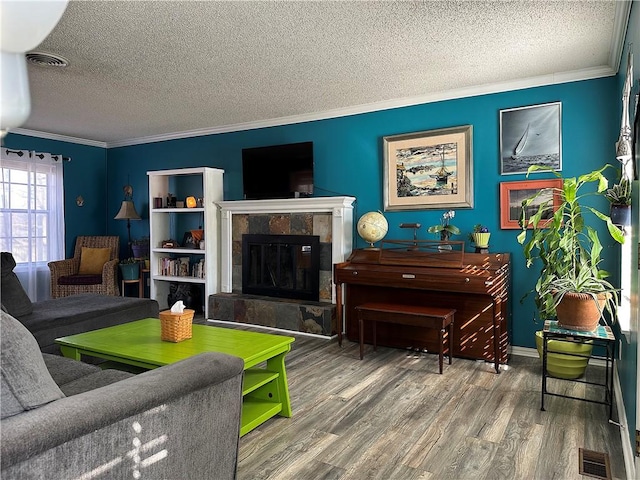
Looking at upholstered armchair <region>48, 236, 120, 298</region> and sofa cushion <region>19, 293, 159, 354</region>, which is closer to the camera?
sofa cushion <region>19, 293, 159, 354</region>

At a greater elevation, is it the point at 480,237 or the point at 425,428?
the point at 480,237

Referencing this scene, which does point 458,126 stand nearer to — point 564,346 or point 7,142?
point 564,346

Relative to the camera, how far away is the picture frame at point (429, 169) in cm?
414

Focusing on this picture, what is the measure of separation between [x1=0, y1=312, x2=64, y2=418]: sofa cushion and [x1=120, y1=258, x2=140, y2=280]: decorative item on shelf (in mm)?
4876

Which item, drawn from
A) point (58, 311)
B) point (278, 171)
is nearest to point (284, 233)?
point (278, 171)

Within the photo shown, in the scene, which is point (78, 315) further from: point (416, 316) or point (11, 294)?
point (416, 316)

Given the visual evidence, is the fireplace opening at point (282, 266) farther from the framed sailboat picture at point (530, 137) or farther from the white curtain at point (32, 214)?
the white curtain at point (32, 214)

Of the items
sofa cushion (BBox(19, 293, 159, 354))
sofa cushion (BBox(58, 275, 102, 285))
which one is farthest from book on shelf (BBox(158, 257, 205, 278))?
sofa cushion (BBox(19, 293, 159, 354))

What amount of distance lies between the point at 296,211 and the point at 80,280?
9.75 ft

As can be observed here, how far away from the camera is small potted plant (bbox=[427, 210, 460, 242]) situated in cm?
399

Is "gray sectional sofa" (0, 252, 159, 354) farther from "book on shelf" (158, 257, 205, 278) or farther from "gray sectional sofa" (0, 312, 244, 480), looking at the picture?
"gray sectional sofa" (0, 312, 244, 480)

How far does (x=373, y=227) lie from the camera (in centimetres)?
435

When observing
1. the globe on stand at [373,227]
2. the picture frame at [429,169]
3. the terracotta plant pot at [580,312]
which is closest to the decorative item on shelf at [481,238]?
the picture frame at [429,169]

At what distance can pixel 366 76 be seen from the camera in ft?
12.3
